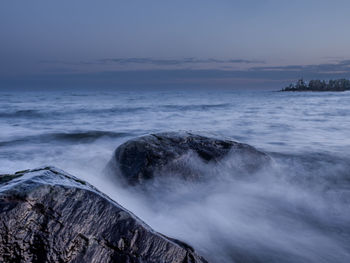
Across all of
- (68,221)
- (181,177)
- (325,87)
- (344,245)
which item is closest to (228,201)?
(181,177)

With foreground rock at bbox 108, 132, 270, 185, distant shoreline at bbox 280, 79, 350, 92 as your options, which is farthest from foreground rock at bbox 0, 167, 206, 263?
distant shoreline at bbox 280, 79, 350, 92

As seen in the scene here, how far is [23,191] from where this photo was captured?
1940 mm

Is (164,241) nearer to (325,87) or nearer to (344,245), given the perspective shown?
(344,245)

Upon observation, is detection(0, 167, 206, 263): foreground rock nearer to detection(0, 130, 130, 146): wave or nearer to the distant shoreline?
detection(0, 130, 130, 146): wave

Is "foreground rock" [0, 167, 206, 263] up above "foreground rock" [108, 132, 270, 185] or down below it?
above

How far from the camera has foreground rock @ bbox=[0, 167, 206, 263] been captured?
183cm

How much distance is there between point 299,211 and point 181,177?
1925 mm

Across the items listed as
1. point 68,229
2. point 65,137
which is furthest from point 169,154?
point 65,137

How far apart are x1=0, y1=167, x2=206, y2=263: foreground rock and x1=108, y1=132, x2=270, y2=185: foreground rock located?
2.58m

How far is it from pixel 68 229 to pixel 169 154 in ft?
9.92

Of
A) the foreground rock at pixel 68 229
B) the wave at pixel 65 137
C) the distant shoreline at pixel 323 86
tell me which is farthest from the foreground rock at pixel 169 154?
the distant shoreline at pixel 323 86

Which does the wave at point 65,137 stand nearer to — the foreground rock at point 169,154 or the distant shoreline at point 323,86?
the foreground rock at point 169,154

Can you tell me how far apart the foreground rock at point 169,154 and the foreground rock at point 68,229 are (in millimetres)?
2582

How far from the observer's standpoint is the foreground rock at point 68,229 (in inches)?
71.9
